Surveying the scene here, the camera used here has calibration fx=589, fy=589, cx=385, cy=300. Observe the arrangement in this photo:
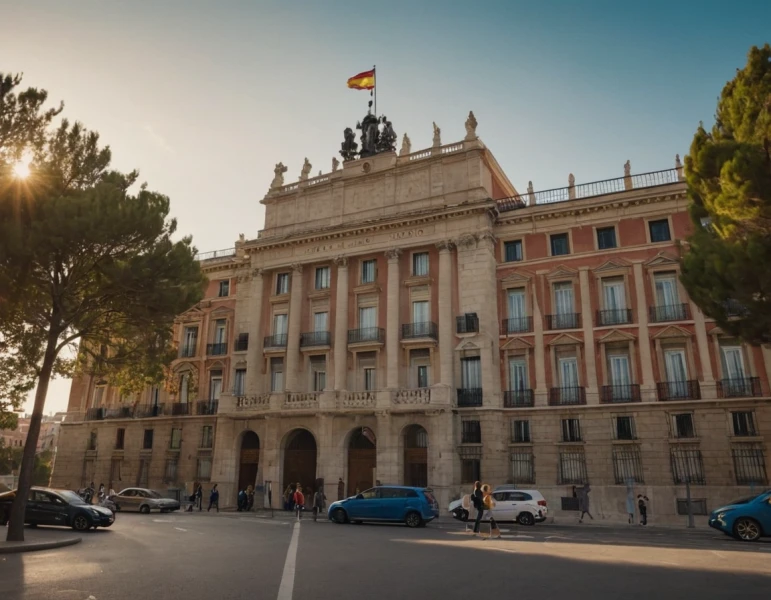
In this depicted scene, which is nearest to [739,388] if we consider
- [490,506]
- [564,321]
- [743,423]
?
[743,423]

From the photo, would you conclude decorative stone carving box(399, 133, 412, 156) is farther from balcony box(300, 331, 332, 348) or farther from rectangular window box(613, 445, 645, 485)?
rectangular window box(613, 445, 645, 485)

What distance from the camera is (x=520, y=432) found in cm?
2991

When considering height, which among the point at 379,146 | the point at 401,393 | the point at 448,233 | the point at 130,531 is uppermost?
the point at 379,146

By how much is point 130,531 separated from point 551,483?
18906 millimetres

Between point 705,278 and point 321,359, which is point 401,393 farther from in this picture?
point 705,278

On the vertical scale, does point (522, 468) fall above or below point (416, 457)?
below

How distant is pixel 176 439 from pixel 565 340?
25.4 m

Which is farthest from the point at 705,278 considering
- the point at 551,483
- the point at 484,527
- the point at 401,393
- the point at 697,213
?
the point at 401,393

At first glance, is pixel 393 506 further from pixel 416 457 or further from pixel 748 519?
pixel 748 519

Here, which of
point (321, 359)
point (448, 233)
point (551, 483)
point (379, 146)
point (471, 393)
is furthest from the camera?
point (379, 146)

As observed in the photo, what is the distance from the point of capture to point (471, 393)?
101 ft

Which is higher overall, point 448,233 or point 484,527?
point 448,233

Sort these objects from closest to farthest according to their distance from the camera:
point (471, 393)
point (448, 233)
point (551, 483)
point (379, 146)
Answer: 1. point (551, 483)
2. point (471, 393)
3. point (448, 233)
4. point (379, 146)

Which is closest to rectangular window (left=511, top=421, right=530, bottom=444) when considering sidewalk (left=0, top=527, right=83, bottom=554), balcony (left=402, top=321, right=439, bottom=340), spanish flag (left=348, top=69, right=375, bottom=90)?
balcony (left=402, top=321, right=439, bottom=340)
